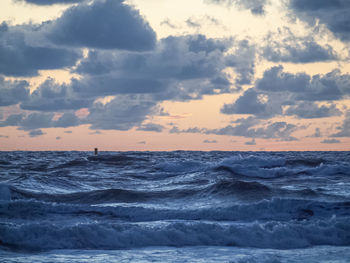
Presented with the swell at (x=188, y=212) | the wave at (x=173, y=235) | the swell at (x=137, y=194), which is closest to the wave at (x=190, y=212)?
the swell at (x=188, y=212)

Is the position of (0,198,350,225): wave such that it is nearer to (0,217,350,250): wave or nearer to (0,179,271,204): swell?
(0,217,350,250): wave

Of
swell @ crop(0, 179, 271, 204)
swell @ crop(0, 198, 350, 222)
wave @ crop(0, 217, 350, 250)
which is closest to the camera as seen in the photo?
wave @ crop(0, 217, 350, 250)

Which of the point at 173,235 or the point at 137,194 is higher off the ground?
the point at 137,194

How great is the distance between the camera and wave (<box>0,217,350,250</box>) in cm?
930

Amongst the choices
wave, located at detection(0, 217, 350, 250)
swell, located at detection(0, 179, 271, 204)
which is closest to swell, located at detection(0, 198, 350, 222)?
wave, located at detection(0, 217, 350, 250)

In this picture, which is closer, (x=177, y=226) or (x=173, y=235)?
(x=173, y=235)

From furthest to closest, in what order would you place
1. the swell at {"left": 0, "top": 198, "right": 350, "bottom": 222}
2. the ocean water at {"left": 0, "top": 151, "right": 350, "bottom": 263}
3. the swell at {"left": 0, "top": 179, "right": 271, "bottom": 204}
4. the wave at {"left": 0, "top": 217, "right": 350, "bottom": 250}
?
the swell at {"left": 0, "top": 179, "right": 271, "bottom": 204}, the swell at {"left": 0, "top": 198, "right": 350, "bottom": 222}, the wave at {"left": 0, "top": 217, "right": 350, "bottom": 250}, the ocean water at {"left": 0, "top": 151, "right": 350, "bottom": 263}

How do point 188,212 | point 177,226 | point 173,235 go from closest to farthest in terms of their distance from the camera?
point 173,235 → point 177,226 → point 188,212

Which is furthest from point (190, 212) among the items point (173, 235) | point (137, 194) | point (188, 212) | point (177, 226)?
point (137, 194)

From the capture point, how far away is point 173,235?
9.70m

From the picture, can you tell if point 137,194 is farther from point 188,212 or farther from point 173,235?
point 173,235

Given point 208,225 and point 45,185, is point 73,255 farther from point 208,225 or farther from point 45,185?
point 45,185

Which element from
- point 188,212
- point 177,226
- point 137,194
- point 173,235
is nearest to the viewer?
point 173,235

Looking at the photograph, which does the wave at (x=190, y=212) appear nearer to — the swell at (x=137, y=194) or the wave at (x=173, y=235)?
the wave at (x=173, y=235)
